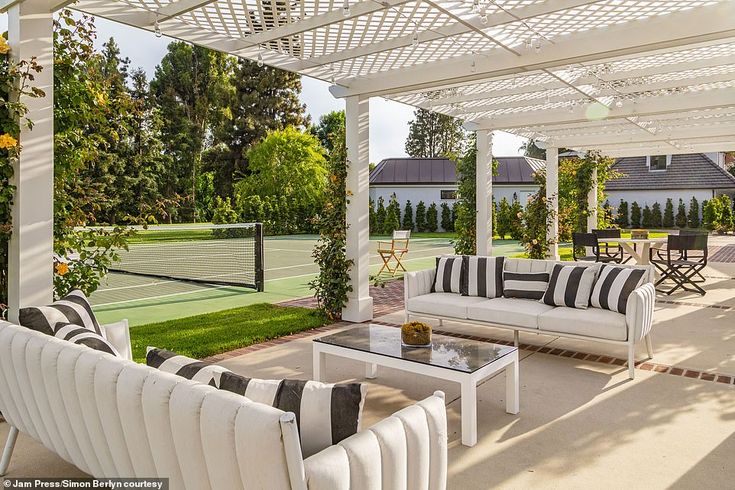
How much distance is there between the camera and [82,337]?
9.44 ft

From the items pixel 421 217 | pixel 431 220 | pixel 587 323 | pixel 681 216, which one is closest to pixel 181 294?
pixel 587 323

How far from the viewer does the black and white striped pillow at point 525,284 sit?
245 inches

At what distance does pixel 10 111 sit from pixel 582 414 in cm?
485

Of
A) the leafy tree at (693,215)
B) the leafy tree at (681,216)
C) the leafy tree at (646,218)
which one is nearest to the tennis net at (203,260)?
the leafy tree at (646,218)

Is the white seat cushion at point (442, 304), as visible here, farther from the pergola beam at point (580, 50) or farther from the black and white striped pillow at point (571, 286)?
the pergola beam at point (580, 50)

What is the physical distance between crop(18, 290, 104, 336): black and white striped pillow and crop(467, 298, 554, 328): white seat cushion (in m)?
3.84

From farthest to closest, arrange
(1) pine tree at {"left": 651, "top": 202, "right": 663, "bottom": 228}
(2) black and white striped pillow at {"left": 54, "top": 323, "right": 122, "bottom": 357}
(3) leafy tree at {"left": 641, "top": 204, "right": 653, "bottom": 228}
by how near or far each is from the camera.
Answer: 1. (3) leafy tree at {"left": 641, "top": 204, "right": 653, "bottom": 228}
2. (1) pine tree at {"left": 651, "top": 202, "right": 663, "bottom": 228}
3. (2) black and white striped pillow at {"left": 54, "top": 323, "right": 122, "bottom": 357}

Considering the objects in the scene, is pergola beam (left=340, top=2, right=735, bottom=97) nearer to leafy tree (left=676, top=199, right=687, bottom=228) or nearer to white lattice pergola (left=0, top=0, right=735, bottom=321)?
white lattice pergola (left=0, top=0, right=735, bottom=321)

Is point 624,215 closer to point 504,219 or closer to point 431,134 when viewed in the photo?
point 504,219

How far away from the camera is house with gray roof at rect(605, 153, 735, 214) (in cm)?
2836

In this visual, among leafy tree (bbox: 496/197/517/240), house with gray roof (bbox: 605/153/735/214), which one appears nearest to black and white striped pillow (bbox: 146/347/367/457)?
leafy tree (bbox: 496/197/517/240)

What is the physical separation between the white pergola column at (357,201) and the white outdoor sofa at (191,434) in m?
5.07

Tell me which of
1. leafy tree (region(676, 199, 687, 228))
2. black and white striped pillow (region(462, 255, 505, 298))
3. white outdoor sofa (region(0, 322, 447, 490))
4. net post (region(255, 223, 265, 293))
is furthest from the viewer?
leafy tree (region(676, 199, 687, 228))

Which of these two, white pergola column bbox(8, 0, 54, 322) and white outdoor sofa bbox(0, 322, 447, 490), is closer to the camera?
white outdoor sofa bbox(0, 322, 447, 490)
